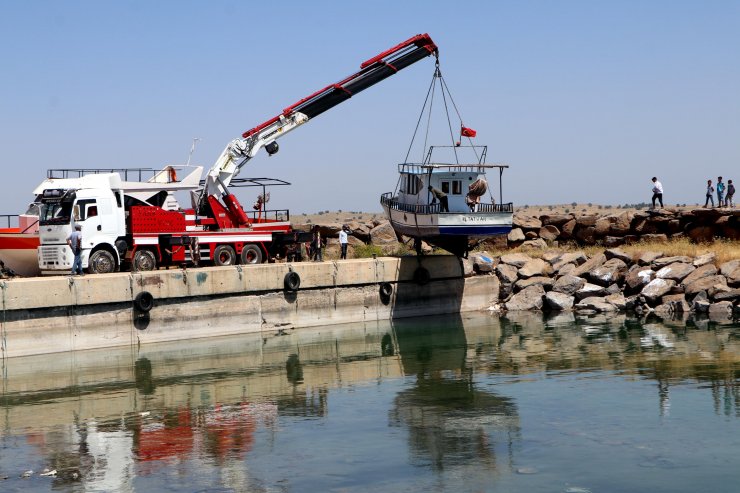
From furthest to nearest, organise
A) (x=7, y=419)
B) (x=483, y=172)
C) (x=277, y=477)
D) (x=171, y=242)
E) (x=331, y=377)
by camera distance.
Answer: (x=483, y=172)
(x=171, y=242)
(x=331, y=377)
(x=7, y=419)
(x=277, y=477)

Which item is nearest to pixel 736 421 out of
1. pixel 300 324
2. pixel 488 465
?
pixel 488 465

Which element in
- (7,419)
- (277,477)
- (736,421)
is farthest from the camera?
(7,419)

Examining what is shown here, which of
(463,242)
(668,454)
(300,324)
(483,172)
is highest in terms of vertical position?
(483,172)

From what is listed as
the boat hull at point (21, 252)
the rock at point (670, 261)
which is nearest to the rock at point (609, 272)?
the rock at point (670, 261)

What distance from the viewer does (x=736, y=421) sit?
18.0m

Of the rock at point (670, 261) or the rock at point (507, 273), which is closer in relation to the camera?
the rock at point (670, 261)

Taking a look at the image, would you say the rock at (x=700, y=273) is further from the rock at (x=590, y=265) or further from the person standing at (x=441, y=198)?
the person standing at (x=441, y=198)

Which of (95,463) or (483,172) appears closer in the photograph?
(95,463)

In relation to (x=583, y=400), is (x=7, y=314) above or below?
above

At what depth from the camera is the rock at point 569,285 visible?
35844 millimetres

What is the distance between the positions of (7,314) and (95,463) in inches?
429

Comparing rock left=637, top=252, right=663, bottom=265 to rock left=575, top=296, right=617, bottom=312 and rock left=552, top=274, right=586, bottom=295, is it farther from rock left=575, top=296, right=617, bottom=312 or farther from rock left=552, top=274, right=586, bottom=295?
rock left=575, top=296, right=617, bottom=312


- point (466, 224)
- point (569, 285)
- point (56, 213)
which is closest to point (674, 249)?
point (569, 285)

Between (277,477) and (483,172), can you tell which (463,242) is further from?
(277,477)
